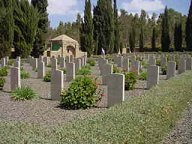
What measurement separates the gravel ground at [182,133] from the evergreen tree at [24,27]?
27778 mm

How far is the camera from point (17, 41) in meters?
36.9

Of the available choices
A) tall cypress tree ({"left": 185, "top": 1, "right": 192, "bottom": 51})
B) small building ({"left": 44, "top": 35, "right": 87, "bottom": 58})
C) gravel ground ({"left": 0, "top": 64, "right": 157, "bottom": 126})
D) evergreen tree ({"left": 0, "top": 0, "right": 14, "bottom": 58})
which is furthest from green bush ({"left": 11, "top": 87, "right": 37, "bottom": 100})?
tall cypress tree ({"left": 185, "top": 1, "right": 192, "bottom": 51})

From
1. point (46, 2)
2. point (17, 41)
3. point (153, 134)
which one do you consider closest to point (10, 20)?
point (17, 41)

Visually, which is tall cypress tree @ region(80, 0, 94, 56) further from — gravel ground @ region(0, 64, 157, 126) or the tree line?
gravel ground @ region(0, 64, 157, 126)

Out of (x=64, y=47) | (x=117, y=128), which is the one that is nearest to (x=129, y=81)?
(x=117, y=128)

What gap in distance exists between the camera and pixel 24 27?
3731cm

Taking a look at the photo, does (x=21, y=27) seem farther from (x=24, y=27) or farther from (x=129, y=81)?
(x=129, y=81)

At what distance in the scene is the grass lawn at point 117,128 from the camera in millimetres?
5418

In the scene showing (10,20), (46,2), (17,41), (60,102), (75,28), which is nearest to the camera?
(60,102)

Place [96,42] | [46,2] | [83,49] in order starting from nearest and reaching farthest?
[46,2] → [83,49] → [96,42]

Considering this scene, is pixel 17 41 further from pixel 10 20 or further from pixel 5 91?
pixel 5 91

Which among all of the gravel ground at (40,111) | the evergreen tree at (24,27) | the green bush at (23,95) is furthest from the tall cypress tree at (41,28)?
the green bush at (23,95)

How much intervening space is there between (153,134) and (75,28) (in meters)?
83.8

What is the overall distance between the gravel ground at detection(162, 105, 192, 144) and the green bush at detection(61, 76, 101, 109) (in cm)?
284
